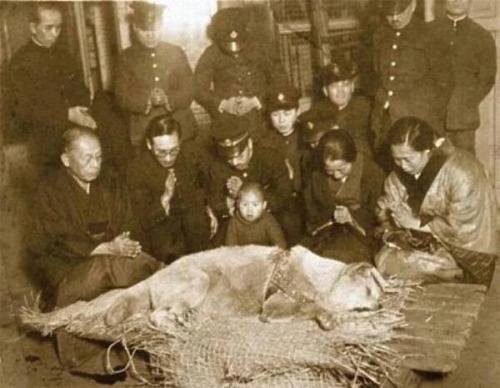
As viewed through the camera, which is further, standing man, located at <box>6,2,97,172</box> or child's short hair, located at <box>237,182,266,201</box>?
standing man, located at <box>6,2,97,172</box>

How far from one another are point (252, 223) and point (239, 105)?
0.56 meters

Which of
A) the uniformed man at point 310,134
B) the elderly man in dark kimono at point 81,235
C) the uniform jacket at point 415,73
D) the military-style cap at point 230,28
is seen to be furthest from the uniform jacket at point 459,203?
the elderly man in dark kimono at point 81,235

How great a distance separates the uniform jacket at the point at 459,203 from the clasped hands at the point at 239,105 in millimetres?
735

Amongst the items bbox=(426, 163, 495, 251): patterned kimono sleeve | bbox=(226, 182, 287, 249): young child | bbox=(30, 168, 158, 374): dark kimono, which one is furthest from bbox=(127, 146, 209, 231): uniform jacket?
bbox=(426, 163, 495, 251): patterned kimono sleeve

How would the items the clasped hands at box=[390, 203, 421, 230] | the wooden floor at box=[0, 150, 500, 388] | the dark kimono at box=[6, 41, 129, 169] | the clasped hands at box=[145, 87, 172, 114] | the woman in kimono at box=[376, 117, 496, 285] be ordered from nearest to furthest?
the wooden floor at box=[0, 150, 500, 388], the woman in kimono at box=[376, 117, 496, 285], the clasped hands at box=[390, 203, 421, 230], the dark kimono at box=[6, 41, 129, 169], the clasped hands at box=[145, 87, 172, 114]

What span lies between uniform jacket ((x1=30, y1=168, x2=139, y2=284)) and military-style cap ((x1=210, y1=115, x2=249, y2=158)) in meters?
0.47

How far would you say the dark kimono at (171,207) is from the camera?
2539mm

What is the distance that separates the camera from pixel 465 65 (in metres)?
2.48

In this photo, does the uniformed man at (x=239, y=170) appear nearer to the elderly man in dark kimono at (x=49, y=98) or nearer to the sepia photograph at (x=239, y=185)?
the sepia photograph at (x=239, y=185)

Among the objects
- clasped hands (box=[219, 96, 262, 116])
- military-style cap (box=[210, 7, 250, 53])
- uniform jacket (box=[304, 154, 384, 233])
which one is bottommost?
uniform jacket (box=[304, 154, 384, 233])

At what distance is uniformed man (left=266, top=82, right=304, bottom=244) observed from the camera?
8.49ft

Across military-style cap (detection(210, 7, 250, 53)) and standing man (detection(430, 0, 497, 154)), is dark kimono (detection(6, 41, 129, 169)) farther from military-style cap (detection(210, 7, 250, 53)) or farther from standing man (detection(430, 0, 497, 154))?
standing man (detection(430, 0, 497, 154))

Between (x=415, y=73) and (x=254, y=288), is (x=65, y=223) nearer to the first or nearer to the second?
(x=254, y=288)

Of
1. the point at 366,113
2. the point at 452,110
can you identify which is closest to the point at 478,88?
the point at 452,110
